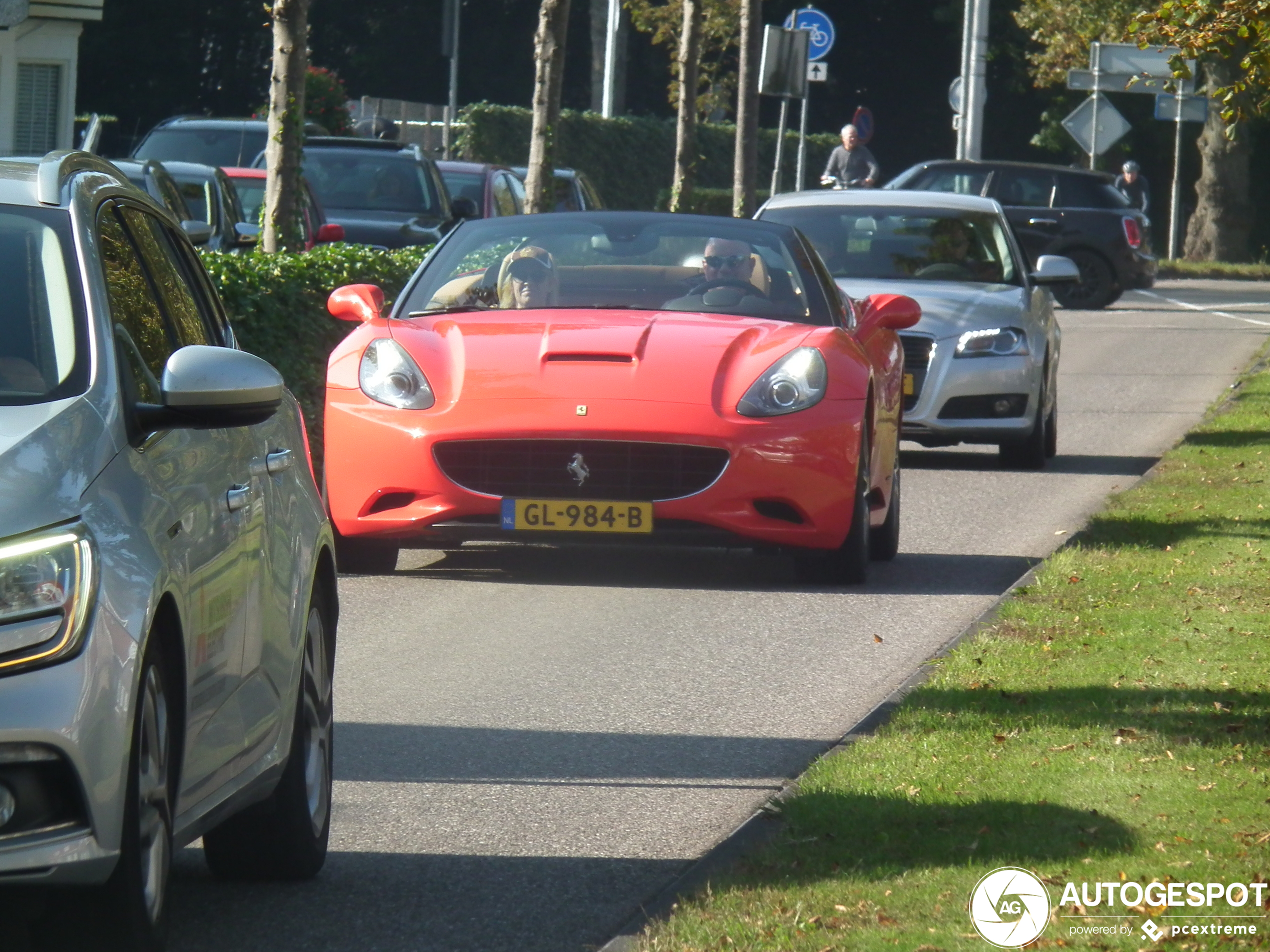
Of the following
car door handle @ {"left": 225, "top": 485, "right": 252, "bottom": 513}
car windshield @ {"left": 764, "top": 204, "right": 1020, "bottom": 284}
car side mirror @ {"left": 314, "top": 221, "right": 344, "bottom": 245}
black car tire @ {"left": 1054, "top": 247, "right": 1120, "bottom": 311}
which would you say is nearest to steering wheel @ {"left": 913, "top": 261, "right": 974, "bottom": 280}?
car windshield @ {"left": 764, "top": 204, "right": 1020, "bottom": 284}

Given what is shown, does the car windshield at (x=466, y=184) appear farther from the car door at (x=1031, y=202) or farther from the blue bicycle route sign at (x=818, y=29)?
the blue bicycle route sign at (x=818, y=29)

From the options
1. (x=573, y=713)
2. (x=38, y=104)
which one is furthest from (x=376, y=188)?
(x=573, y=713)

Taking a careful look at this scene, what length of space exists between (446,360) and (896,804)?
4.56 metres

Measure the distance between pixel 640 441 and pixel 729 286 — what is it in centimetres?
148

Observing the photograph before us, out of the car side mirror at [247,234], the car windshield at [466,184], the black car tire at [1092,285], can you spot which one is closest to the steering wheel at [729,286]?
the car side mirror at [247,234]

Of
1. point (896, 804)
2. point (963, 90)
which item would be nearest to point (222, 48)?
point (963, 90)

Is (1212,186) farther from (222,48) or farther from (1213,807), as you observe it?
(1213,807)

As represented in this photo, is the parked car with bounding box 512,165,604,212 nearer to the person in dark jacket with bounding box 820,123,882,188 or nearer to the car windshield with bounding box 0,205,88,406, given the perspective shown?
the person in dark jacket with bounding box 820,123,882,188

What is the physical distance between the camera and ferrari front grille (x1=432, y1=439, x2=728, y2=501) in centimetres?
974

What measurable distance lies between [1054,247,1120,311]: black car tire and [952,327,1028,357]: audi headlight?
19.0 metres

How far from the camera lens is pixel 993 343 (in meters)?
14.6

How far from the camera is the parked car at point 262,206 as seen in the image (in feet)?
64.0

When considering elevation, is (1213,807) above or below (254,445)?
below

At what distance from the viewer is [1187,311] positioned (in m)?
33.4
